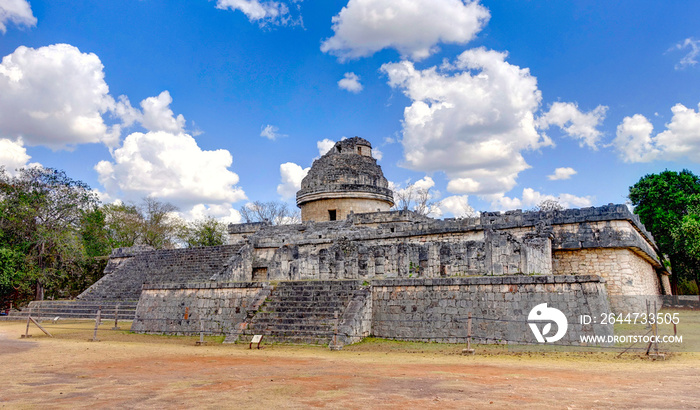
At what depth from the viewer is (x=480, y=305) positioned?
13141 mm

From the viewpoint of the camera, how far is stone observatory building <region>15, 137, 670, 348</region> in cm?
1284

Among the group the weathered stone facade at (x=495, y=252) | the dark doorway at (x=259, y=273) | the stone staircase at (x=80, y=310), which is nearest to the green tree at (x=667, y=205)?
the weathered stone facade at (x=495, y=252)

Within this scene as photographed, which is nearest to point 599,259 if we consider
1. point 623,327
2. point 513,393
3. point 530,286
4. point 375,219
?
point 623,327

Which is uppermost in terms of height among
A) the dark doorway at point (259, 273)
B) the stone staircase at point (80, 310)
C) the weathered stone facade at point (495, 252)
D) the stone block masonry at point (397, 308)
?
the weathered stone facade at point (495, 252)

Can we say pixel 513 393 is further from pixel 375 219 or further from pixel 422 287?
pixel 375 219

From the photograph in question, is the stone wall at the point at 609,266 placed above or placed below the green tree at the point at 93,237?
below

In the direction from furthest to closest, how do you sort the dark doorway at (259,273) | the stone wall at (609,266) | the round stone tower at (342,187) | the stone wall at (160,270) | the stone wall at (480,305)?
1. the round stone tower at (342,187)
2. the stone wall at (160,270)
3. the dark doorway at (259,273)
4. the stone wall at (609,266)
5. the stone wall at (480,305)

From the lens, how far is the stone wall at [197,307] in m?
16.1

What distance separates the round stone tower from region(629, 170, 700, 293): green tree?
1544 centimetres

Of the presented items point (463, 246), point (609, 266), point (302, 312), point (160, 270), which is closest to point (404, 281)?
point (463, 246)

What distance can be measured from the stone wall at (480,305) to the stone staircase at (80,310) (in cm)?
1328

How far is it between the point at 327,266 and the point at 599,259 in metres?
9.85

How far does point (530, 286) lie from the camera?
41.8ft

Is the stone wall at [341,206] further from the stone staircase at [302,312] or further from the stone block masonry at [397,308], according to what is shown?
the stone staircase at [302,312]
